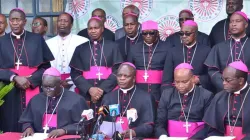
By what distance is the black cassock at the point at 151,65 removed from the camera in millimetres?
8289

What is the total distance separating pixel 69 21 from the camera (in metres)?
9.18

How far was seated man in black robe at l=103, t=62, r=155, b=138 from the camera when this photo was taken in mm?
7288

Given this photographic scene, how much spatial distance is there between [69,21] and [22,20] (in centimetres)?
98

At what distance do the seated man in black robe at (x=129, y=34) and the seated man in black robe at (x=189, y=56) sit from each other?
0.74m

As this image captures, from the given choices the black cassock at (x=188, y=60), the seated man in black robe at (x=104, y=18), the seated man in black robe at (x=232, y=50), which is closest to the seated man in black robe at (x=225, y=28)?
the black cassock at (x=188, y=60)

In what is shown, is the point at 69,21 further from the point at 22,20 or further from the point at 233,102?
the point at 233,102

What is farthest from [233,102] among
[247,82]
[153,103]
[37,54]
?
[37,54]

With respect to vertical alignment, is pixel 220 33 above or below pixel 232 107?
above

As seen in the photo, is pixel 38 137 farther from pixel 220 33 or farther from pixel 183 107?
pixel 220 33

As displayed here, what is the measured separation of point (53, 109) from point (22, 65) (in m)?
1.23

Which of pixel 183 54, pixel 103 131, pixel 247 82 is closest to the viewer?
pixel 103 131

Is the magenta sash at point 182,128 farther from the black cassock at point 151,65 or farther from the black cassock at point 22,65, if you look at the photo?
the black cassock at point 22,65

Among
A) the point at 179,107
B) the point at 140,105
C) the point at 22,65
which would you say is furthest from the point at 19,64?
the point at 179,107

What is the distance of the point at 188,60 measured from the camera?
26.8ft
